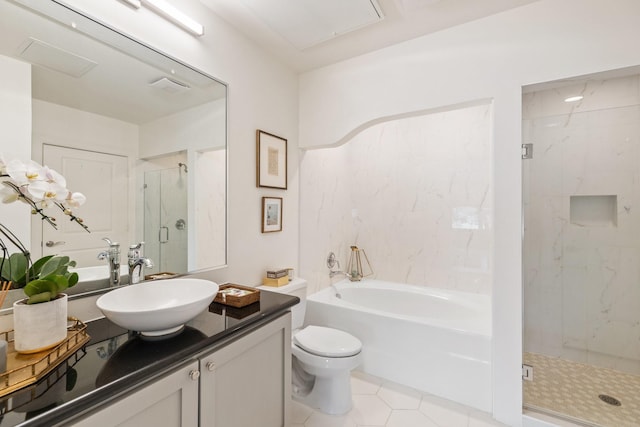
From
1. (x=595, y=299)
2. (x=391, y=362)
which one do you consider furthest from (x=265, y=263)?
(x=595, y=299)

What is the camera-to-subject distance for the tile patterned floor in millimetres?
1823

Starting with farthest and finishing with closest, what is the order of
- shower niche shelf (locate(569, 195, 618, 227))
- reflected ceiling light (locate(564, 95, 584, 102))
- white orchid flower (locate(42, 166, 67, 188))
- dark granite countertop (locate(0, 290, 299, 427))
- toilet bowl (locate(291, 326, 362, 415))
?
shower niche shelf (locate(569, 195, 618, 227))
reflected ceiling light (locate(564, 95, 584, 102))
toilet bowl (locate(291, 326, 362, 415))
white orchid flower (locate(42, 166, 67, 188))
dark granite countertop (locate(0, 290, 299, 427))

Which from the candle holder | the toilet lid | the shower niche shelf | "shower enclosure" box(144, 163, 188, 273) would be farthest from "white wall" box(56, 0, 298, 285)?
the shower niche shelf

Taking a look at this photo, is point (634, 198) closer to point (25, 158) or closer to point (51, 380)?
point (51, 380)

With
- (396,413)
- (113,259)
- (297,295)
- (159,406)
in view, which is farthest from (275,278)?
(159,406)

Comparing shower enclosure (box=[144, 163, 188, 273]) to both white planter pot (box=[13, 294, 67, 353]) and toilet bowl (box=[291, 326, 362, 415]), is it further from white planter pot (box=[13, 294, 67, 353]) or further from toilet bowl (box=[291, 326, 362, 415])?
toilet bowl (box=[291, 326, 362, 415])

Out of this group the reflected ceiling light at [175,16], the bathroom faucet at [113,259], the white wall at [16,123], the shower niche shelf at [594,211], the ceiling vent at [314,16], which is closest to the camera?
the white wall at [16,123]

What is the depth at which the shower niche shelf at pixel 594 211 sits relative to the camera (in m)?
2.19

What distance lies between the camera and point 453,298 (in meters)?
2.82

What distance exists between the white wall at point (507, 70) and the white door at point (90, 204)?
1825 millimetres

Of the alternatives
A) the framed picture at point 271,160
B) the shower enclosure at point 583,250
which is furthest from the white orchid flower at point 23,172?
the shower enclosure at point 583,250

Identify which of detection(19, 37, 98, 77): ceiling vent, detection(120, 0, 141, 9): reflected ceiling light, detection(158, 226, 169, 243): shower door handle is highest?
detection(120, 0, 141, 9): reflected ceiling light

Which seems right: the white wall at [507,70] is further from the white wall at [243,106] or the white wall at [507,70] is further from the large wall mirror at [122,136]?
the large wall mirror at [122,136]

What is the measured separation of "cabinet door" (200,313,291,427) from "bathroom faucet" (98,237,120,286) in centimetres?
71
